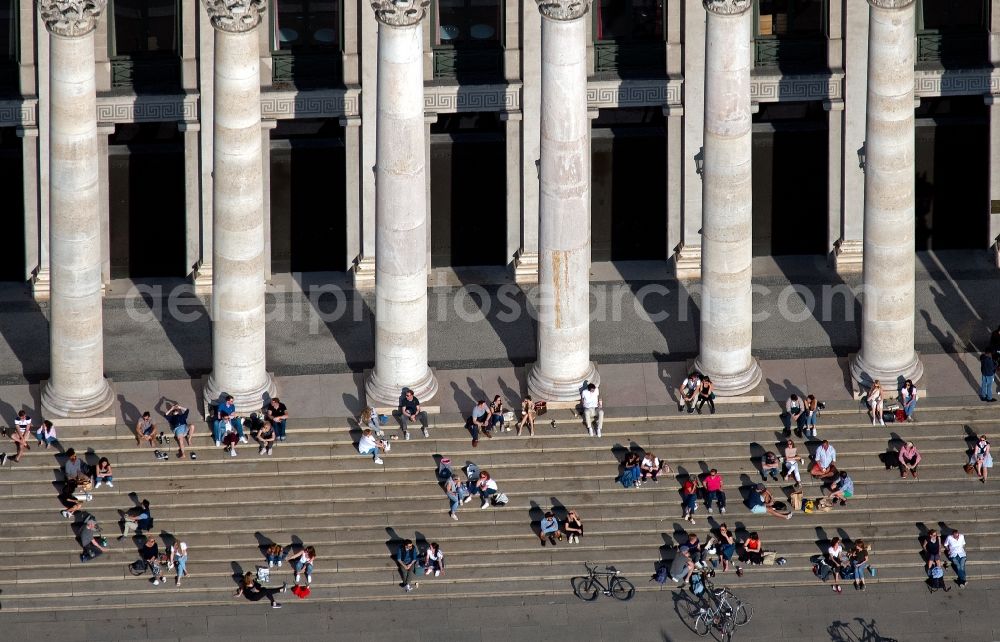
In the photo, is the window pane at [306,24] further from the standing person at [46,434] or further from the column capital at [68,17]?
the standing person at [46,434]

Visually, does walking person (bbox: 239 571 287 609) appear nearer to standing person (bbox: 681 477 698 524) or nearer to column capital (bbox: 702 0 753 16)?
standing person (bbox: 681 477 698 524)

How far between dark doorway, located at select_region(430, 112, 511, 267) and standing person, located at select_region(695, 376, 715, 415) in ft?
39.5

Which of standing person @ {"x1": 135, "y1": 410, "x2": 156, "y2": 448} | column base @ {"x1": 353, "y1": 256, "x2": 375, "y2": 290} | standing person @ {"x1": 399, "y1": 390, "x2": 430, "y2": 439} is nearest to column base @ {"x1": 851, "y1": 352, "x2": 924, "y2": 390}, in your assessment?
standing person @ {"x1": 399, "y1": 390, "x2": 430, "y2": 439}

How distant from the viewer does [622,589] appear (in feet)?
288

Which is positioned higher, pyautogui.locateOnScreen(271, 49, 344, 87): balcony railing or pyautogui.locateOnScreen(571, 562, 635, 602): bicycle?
pyautogui.locateOnScreen(271, 49, 344, 87): balcony railing

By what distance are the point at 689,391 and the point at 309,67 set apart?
1867 centimetres

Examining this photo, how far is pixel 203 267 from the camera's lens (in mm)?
100812

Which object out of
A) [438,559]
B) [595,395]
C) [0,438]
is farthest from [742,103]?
[0,438]

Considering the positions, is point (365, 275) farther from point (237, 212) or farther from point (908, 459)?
point (908, 459)

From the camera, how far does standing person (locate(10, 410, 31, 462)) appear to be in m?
90.6

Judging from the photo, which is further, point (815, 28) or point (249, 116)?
point (815, 28)

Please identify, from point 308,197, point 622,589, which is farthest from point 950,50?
point 622,589

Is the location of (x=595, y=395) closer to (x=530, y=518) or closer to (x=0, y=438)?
(x=530, y=518)

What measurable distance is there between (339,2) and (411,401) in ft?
52.8
